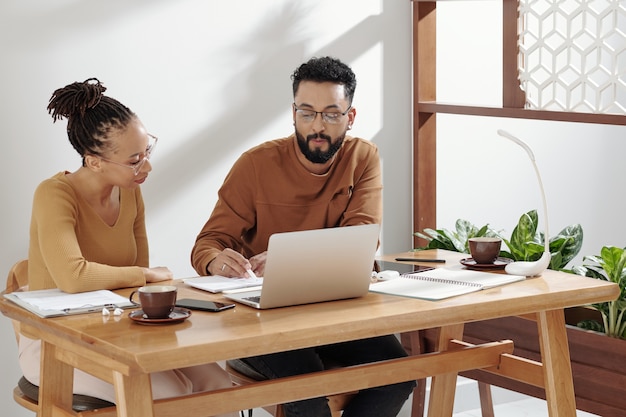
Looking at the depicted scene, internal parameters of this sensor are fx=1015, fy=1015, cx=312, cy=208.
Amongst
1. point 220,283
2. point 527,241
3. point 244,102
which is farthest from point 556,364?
point 244,102

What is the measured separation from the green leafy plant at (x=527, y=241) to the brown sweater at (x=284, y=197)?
696 millimetres

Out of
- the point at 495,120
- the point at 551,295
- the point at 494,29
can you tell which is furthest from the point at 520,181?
the point at 551,295

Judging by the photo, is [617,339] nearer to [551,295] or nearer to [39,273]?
[551,295]

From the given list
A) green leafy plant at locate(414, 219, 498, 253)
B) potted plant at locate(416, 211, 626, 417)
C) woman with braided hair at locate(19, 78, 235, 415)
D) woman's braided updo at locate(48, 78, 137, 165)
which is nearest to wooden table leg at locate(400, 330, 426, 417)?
potted plant at locate(416, 211, 626, 417)

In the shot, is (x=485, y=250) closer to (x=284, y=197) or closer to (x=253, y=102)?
(x=284, y=197)

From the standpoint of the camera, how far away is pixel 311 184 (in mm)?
3164

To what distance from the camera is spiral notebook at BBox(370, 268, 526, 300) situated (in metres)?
2.48

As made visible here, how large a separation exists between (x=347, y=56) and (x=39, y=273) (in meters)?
1.91

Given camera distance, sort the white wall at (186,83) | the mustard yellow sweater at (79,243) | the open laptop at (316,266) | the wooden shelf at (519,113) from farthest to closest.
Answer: the wooden shelf at (519,113), the white wall at (186,83), the mustard yellow sweater at (79,243), the open laptop at (316,266)

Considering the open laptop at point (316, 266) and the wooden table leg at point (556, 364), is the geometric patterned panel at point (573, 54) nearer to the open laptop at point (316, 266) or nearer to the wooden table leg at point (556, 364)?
the wooden table leg at point (556, 364)

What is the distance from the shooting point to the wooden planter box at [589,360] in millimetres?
3311

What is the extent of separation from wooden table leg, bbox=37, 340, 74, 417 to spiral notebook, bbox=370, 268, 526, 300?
77 centimetres

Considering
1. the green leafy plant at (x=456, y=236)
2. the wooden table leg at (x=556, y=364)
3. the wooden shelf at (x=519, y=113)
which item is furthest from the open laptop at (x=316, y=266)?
the green leafy plant at (x=456, y=236)

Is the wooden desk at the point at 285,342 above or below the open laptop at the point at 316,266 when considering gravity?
below
